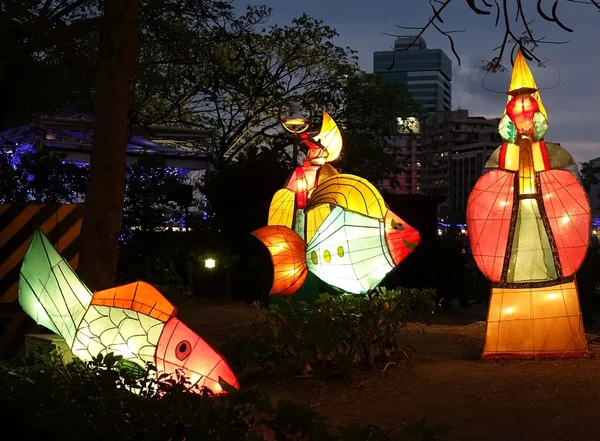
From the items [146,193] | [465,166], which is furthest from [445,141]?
[146,193]

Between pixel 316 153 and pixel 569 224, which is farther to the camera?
pixel 316 153

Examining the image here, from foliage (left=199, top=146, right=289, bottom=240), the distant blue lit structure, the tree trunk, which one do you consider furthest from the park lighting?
foliage (left=199, top=146, right=289, bottom=240)

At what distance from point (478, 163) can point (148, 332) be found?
75180 mm

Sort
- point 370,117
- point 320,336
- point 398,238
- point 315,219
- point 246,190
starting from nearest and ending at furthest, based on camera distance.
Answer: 1. point 320,336
2. point 398,238
3. point 315,219
4. point 246,190
5. point 370,117

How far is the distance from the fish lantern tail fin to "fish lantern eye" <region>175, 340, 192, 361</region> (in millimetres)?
4226

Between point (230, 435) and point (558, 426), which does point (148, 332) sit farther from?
point (558, 426)

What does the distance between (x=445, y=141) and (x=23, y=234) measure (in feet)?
253

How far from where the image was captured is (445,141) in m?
82.4

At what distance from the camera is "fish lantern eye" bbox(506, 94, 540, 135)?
712 centimetres

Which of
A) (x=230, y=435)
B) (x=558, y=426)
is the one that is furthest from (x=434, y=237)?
(x=230, y=435)

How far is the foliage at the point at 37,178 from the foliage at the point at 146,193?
3.20ft

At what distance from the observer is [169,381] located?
11.8ft

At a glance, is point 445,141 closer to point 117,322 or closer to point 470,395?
point 470,395

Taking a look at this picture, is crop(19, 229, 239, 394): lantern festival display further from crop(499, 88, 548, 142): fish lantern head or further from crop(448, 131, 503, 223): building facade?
crop(448, 131, 503, 223): building facade
